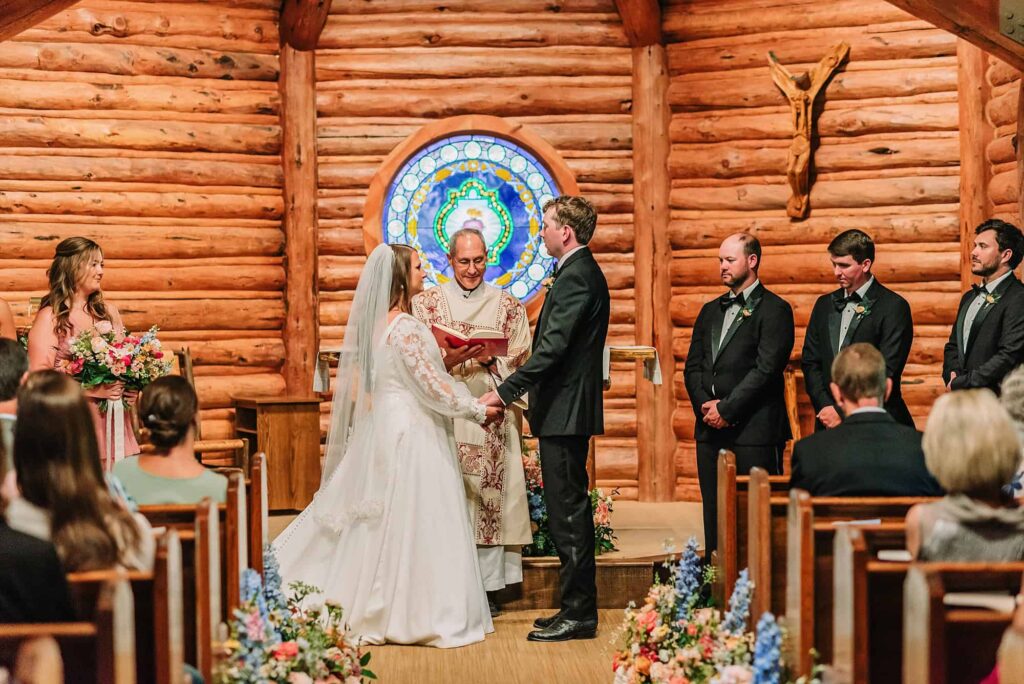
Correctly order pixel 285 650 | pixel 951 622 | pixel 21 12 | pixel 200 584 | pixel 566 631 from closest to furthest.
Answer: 1. pixel 951 622
2. pixel 200 584
3. pixel 285 650
4. pixel 566 631
5. pixel 21 12

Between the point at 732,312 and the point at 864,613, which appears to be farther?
the point at 732,312

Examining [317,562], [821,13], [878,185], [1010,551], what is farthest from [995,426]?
[821,13]

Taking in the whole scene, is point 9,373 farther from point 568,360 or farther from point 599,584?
point 599,584

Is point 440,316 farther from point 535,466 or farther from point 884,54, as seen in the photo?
point 884,54

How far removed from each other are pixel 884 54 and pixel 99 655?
765 cm

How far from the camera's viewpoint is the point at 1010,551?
10.5ft

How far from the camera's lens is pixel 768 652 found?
3537 mm

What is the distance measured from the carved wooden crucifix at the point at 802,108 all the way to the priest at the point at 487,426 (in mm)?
3376

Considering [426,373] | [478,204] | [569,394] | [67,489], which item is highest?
[478,204]

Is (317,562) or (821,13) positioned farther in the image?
(821,13)

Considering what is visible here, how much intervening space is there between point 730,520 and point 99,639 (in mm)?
2441

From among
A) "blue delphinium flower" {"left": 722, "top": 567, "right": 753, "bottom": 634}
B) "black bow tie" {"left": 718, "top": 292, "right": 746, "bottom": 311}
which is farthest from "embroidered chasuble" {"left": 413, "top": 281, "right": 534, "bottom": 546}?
"blue delphinium flower" {"left": 722, "top": 567, "right": 753, "bottom": 634}

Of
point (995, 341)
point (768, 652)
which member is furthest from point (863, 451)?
point (995, 341)

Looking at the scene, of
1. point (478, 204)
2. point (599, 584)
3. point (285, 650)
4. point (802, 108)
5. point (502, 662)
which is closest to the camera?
point (285, 650)
